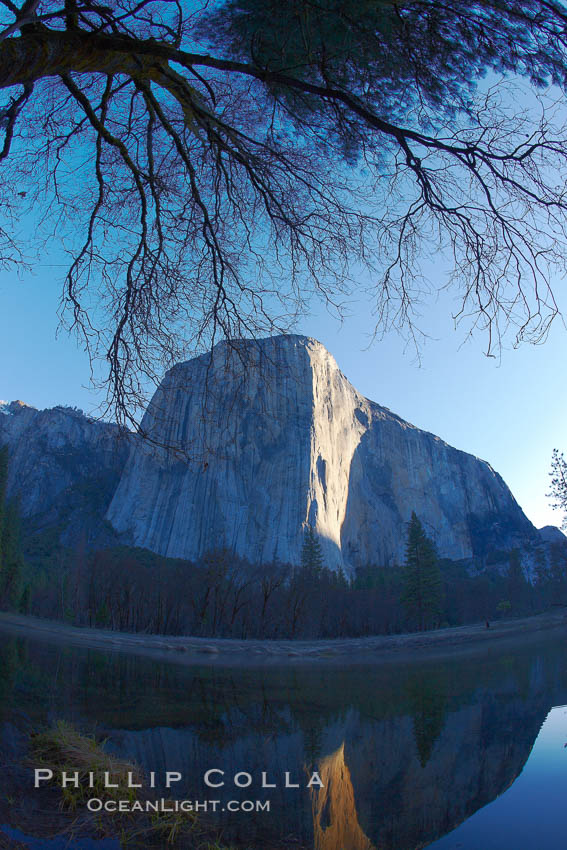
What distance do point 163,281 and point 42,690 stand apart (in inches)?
272

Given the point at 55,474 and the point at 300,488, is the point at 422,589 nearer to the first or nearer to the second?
the point at 300,488

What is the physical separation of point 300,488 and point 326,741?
2646 inches

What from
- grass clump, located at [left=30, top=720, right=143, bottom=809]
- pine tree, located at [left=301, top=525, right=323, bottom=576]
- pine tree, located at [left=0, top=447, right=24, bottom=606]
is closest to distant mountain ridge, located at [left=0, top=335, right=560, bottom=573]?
pine tree, located at [left=301, top=525, right=323, bottom=576]

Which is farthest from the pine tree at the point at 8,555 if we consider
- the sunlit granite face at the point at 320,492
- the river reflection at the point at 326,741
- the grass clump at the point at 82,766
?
the grass clump at the point at 82,766

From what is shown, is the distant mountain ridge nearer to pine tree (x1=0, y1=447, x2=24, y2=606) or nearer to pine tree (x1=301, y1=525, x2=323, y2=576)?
pine tree (x1=301, y1=525, x2=323, y2=576)

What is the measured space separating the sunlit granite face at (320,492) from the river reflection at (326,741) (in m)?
→ 42.5

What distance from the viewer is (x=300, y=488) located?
73.2m

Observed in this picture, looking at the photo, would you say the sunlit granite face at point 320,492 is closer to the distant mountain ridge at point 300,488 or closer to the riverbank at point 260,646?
the distant mountain ridge at point 300,488

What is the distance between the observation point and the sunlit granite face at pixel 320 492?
73.2m

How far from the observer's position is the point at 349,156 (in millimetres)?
4324

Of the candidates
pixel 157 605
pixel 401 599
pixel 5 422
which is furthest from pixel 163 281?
pixel 5 422

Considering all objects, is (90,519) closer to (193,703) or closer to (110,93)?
(193,703)

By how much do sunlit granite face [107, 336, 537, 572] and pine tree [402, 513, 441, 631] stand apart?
714 inches

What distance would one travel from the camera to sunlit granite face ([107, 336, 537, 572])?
73188mm
